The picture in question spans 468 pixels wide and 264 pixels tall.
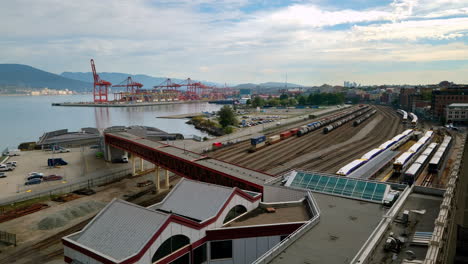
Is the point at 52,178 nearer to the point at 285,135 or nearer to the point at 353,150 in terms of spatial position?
the point at 285,135

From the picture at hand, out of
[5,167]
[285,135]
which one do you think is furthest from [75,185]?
[285,135]

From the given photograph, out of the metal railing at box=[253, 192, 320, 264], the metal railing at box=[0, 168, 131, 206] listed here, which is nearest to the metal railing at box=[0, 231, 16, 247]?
the metal railing at box=[0, 168, 131, 206]

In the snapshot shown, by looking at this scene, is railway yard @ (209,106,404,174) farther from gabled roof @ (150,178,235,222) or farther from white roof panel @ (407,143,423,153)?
gabled roof @ (150,178,235,222)

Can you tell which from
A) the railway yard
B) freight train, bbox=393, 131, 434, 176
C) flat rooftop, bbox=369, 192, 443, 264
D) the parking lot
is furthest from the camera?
the railway yard

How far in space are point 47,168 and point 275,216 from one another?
4084 centimetres

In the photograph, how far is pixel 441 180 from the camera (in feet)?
113

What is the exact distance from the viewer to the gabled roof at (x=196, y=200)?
16.3m

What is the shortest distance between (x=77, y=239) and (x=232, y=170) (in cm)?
1286

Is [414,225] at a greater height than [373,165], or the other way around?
[414,225]

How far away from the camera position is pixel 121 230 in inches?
534

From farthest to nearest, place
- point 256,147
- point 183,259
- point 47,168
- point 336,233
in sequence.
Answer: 1. point 256,147
2. point 47,168
3. point 336,233
4. point 183,259

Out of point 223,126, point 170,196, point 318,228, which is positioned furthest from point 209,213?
point 223,126

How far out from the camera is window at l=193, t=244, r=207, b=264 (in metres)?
14.8

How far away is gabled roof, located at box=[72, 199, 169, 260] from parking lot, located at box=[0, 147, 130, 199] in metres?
26.7
